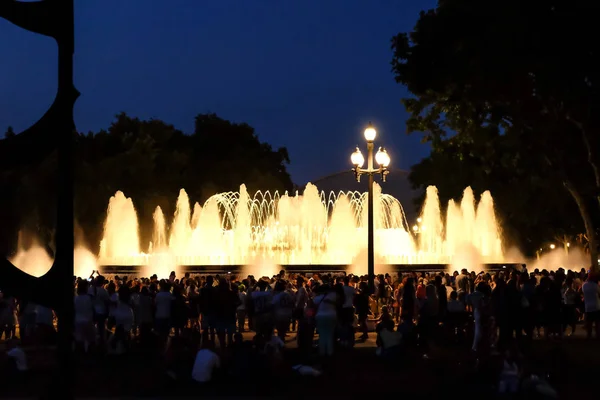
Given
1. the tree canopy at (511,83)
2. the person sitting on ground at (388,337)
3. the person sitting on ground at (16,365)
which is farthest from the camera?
the tree canopy at (511,83)

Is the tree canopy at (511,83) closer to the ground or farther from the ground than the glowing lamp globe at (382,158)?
farther from the ground

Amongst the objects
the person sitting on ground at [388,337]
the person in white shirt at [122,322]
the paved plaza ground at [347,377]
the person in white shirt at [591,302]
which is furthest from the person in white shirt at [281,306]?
the person in white shirt at [591,302]

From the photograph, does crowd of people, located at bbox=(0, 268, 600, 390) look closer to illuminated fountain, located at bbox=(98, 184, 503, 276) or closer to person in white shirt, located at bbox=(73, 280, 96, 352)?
person in white shirt, located at bbox=(73, 280, 96, 352)

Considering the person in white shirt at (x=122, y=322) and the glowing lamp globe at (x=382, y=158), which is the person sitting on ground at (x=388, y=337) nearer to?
the person in white shirt at (x=122, y=322)

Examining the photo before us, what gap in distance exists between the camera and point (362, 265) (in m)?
37.4

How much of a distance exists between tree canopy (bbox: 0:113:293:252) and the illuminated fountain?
5.26 meters

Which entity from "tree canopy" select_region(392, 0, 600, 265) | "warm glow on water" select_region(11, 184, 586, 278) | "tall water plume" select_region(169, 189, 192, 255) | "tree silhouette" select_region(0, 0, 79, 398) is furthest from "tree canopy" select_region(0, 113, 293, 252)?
"tree silhouette" select_region(0, 0, 79, 398)

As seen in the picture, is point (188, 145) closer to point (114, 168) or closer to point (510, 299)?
point (114, 168)

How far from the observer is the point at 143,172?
7188 cm

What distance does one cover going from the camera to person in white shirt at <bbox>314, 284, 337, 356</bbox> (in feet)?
54.7

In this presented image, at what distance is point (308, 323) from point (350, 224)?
3006cm

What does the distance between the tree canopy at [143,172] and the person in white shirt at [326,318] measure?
3947 centimetres

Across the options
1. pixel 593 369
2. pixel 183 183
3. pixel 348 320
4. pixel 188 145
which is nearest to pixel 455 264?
pixel 348 320

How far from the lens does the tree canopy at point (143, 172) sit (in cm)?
6038
